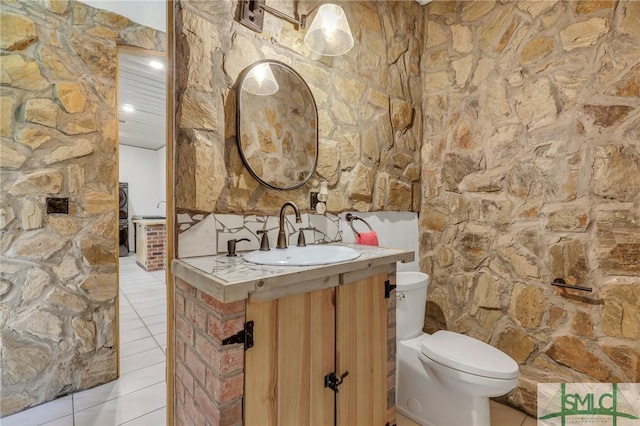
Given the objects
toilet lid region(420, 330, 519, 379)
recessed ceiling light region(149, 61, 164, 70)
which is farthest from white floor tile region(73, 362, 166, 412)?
recessed ceiling light region(149, 61, 164, 70)

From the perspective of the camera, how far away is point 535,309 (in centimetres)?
173

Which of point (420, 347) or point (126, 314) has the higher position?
point (420, 347)

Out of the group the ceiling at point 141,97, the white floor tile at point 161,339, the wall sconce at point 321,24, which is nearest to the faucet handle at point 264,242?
the ceiling at point 141,97

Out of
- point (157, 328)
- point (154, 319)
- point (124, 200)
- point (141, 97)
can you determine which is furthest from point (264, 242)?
point (124, 200)

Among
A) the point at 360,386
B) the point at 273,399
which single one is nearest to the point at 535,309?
the point at 360,386

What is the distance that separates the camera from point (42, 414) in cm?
161

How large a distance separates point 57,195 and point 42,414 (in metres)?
1.24

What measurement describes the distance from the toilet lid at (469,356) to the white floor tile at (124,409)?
1600 mm

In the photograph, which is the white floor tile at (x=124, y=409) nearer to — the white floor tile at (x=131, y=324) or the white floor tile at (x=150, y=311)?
the white floor tile at (x=131, y=324)

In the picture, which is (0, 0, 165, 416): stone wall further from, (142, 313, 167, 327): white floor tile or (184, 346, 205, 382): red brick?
(184, 346, 205, 382): red brick

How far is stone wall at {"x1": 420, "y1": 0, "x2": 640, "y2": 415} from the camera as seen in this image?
1.49 meters

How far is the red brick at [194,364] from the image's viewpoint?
38.5 inches

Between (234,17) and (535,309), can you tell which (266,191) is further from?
(535,309)

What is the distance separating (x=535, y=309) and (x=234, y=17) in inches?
91.3
